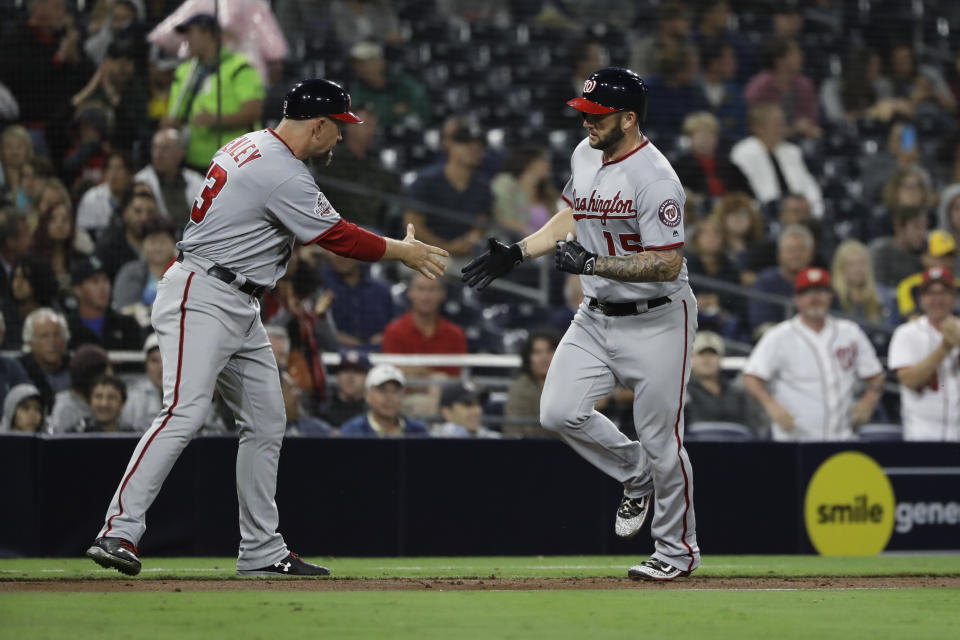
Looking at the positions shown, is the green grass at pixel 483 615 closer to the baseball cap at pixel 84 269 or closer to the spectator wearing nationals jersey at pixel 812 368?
the spectator wearing nationals jersey at pixel 812 368

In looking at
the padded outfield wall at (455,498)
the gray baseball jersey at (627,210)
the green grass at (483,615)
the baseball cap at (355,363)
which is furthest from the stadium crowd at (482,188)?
the green grass at (483,615)

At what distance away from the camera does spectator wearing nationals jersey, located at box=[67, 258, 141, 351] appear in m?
8.67

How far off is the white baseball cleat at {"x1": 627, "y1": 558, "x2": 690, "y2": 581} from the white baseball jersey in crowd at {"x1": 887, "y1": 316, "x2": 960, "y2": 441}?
3.48 metres

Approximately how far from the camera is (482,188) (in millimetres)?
11594

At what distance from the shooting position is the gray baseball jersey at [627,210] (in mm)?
6023

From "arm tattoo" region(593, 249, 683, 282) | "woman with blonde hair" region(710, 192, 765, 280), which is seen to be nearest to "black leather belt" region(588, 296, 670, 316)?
"arm tattoo" region(593, 249, 683, 282)

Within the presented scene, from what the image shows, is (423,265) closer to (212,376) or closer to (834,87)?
(212,376)

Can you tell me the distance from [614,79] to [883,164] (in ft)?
29.2

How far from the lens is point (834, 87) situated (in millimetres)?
15422

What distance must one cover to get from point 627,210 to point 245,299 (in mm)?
1620

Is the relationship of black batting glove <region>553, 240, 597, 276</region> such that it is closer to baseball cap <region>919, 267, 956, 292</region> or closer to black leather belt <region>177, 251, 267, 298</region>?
black leather belt <region>177, 251, 267, 298</region>

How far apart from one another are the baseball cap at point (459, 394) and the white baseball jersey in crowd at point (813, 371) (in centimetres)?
170

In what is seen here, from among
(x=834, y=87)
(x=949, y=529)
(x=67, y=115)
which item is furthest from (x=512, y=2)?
(x=949, y=529)

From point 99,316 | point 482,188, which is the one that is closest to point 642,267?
point 99,316
